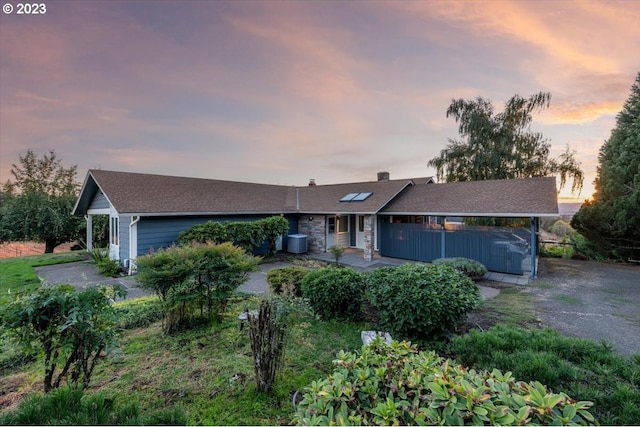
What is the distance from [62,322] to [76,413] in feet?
3.45

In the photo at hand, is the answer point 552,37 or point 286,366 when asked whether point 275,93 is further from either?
point 286,366

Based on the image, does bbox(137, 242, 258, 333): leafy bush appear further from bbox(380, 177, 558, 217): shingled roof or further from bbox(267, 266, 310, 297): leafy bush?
bbox(380, 177, 558, 217): shingled roof

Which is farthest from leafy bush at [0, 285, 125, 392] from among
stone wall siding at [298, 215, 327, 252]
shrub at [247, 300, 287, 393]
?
stone wall siding at [298, 215, 327, 252]

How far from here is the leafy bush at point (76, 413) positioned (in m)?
1.98

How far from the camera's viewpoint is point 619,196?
12.3m

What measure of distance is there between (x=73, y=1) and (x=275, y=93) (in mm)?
6417

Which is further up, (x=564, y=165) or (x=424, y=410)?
(x=564, y=165)

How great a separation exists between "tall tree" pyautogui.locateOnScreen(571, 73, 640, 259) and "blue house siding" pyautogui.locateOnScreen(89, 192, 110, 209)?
22556 millimetres

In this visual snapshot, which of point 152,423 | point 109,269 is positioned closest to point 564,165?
point 152,423

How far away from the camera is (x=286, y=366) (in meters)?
3.90

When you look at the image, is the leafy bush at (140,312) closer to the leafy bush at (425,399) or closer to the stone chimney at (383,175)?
the leafy bush at (425,399)

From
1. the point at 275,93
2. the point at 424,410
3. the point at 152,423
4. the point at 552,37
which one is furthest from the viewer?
the point at 275,93

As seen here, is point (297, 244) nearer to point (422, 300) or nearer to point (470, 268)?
point (470, 268)

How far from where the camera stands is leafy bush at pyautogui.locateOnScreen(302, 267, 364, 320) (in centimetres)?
561
